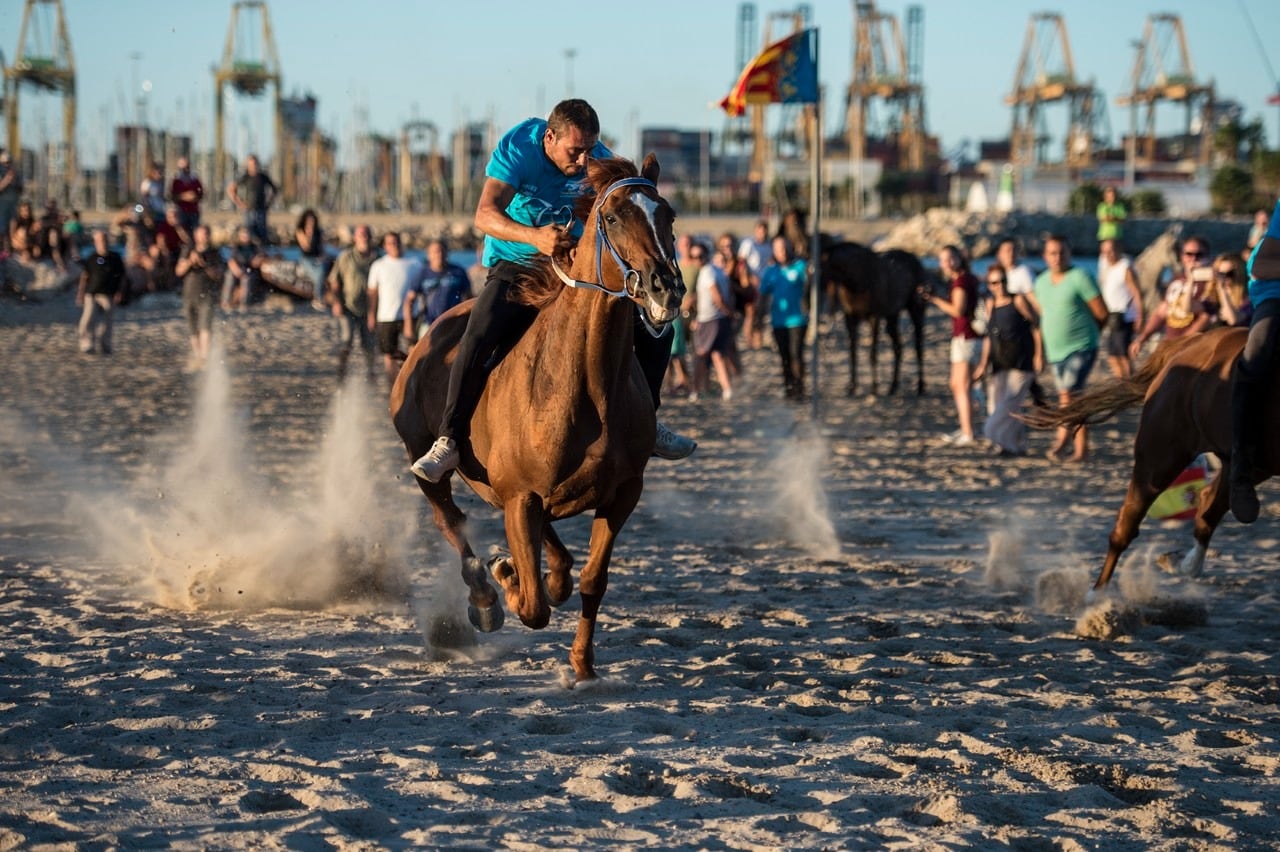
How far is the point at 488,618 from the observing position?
6383 mm

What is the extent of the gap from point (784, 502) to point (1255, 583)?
3.58m

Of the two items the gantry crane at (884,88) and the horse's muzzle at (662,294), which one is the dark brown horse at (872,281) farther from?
the gantry crane at (884,88)

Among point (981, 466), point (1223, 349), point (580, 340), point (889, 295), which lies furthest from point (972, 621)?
point (889, 295)

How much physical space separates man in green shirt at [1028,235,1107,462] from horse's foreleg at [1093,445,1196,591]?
5.49 metres

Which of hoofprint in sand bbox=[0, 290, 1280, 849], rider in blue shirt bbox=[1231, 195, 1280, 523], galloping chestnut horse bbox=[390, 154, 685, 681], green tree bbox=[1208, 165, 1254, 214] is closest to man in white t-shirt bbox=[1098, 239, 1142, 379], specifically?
hoofprint in sand bbox=[0, 290, 1280, 849]

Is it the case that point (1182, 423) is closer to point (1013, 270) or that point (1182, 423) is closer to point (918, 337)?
point (1013, 270)

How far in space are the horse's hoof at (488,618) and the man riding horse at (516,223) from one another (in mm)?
653

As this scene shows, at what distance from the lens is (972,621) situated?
7551mm

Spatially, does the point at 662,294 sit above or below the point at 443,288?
below

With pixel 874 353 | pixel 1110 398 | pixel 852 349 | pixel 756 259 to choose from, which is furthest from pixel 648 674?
pixel 756 259

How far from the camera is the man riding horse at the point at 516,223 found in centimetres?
608

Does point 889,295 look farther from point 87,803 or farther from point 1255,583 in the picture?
point 87,803

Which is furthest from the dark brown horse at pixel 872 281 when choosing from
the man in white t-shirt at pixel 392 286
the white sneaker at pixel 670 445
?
the white sneaker at pixel 670 445

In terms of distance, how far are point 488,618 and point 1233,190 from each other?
251ft
